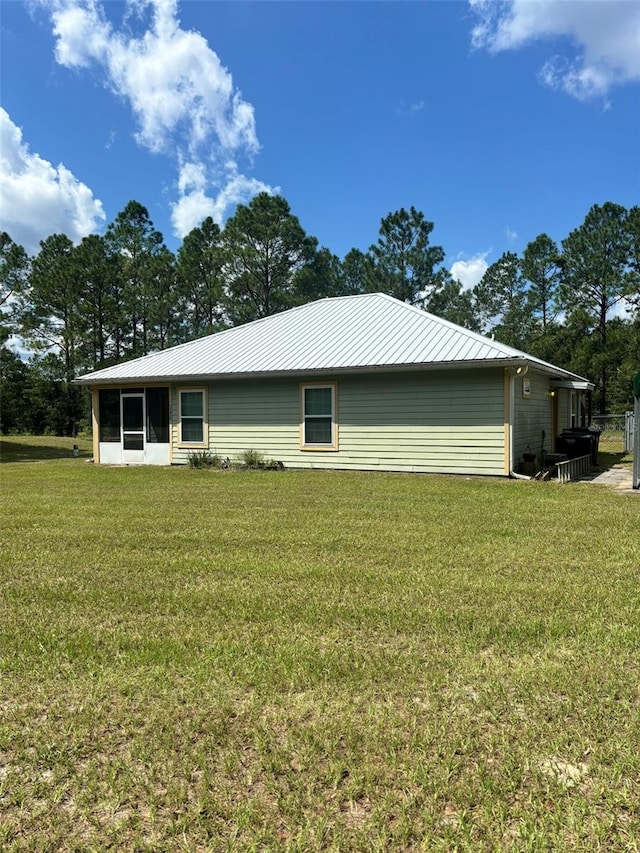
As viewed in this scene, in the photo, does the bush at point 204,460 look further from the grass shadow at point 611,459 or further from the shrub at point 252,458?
the grass shadow at point 611,459

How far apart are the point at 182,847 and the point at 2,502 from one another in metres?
8.25

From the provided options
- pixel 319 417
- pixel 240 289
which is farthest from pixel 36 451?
pixel 240 289

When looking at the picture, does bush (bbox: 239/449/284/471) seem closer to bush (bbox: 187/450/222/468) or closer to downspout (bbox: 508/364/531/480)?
bush (bbox: 187/450/222/468)

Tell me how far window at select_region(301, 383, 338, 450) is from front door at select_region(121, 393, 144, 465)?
195 inches

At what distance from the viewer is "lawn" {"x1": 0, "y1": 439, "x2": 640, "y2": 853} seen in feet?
6.14

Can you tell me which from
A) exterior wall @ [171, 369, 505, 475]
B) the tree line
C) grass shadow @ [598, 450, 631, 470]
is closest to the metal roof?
exterior wall @ [171, 369, 505, 475]

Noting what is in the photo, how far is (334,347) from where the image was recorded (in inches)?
523

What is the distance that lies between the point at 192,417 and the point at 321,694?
12.4 metres

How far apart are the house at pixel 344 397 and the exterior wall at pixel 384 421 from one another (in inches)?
0.9

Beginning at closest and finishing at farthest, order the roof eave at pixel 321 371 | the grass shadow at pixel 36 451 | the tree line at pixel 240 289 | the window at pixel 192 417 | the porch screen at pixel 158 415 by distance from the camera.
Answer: the roof eave at pixel 321 371, the window at pixel 192 417, the porch screen at pixel 158 415, the grass shadow at pixel 36 451, the tree line at pixel 240 289

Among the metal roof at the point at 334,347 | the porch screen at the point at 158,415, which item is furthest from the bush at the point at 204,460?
the metal roof at the point at 334,347

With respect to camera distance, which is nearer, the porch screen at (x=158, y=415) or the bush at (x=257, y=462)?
the bush at (x=257, y=462)

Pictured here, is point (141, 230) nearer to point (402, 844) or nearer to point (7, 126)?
point (7, 126)

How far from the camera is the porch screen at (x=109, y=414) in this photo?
15.4 meters
